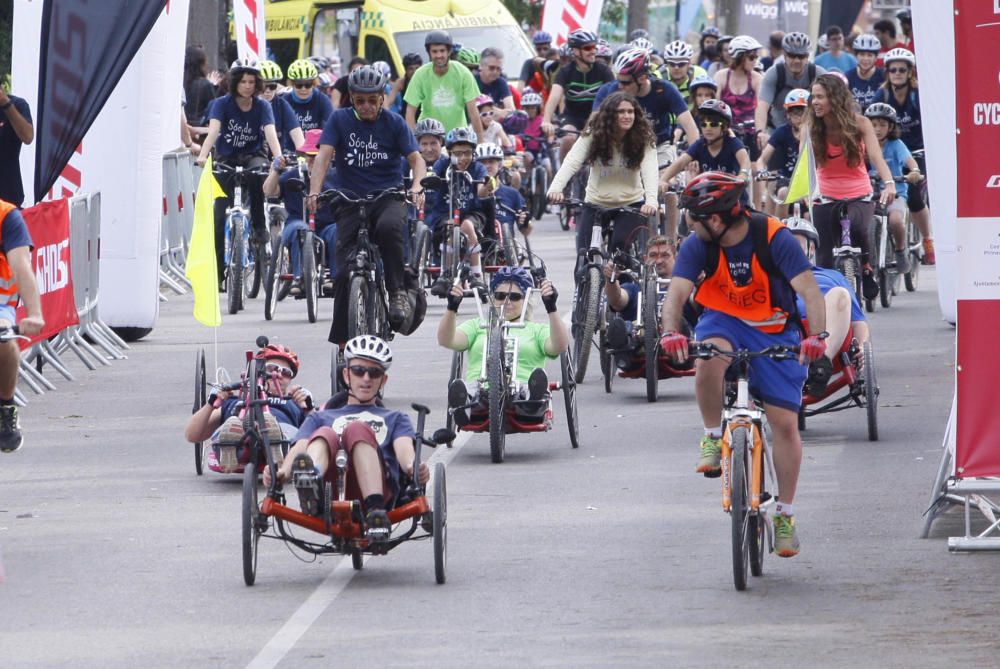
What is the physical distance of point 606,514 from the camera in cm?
1093

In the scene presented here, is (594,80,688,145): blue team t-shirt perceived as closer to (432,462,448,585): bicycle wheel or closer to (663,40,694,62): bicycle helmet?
(663,40,694,62): bicycle helmet

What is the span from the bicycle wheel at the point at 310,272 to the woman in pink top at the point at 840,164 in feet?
14.5

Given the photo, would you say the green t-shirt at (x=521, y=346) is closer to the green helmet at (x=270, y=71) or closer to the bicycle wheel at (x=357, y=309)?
the bicycle wheel at (x=357, y=309)

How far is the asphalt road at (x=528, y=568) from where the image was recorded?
27.0ft

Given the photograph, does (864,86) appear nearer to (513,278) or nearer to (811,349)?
(513,278)

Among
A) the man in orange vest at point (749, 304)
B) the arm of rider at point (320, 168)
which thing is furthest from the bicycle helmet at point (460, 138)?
the man in orange vest at point (749, 304)

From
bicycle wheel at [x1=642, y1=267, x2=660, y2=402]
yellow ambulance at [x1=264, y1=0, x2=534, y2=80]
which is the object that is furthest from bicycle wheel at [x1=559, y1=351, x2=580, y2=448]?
Answer: yellow ambulance at [x1=264, y1=0, x2=534, y2=80]

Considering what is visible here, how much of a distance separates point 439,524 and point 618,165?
6.72m

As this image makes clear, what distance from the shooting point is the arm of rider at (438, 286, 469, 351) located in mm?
12172

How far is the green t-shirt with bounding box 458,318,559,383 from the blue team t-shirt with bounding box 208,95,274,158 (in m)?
7.36

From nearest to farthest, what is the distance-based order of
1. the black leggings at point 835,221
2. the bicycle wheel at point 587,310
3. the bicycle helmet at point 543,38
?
the bicycle wheel at point 587,310 → the black leggings at point 835,221 → the bicycle helmet at point 543,38

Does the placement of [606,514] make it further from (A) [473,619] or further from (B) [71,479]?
(B) [71,479]

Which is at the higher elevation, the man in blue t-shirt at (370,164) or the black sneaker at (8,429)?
the man in blue t-shirt at (370,164)

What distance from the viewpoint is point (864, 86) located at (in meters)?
23.2
